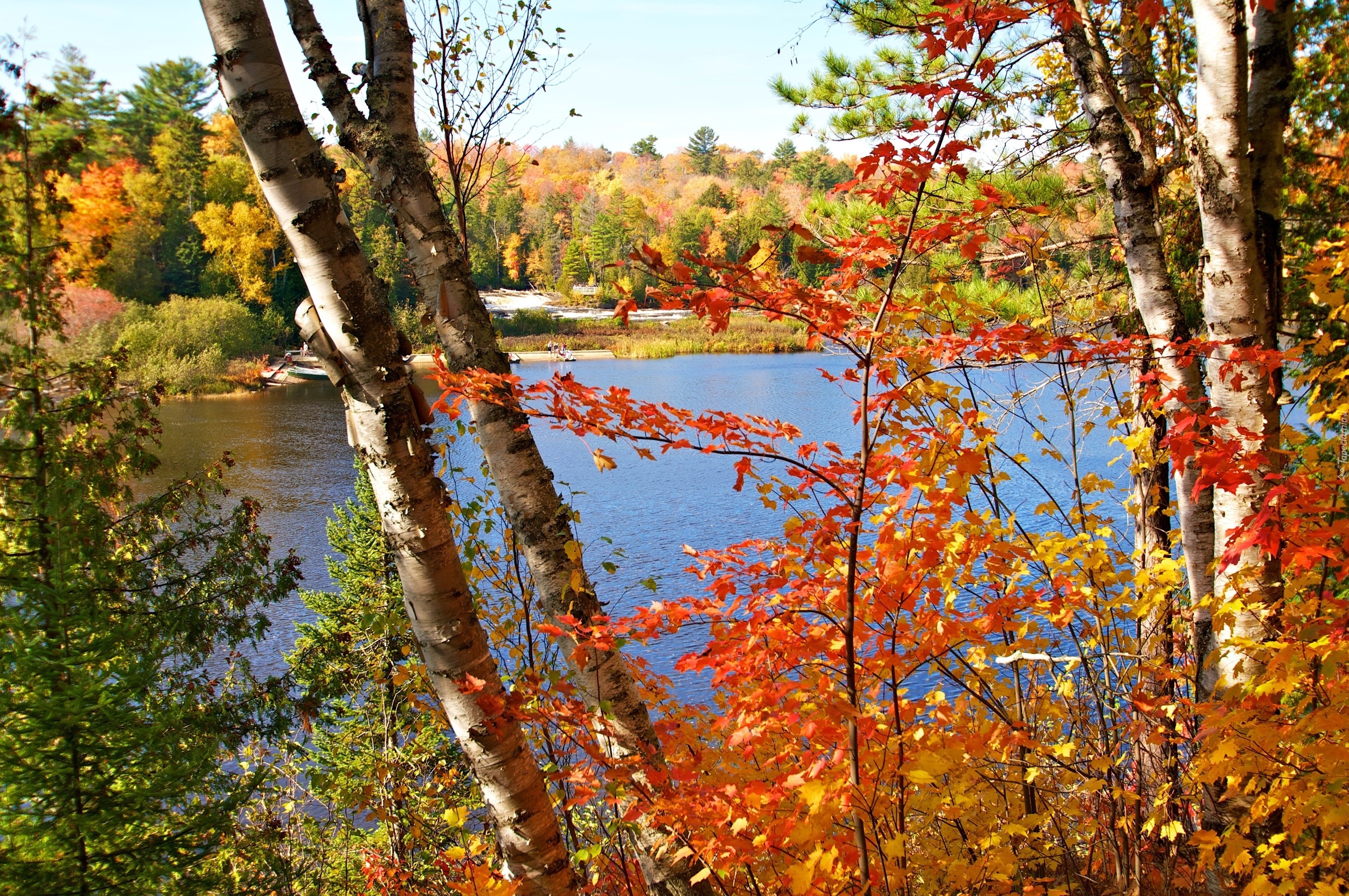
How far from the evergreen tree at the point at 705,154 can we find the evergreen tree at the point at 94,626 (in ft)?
218

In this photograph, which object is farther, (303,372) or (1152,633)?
(303,372)

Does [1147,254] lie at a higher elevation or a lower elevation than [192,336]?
lower

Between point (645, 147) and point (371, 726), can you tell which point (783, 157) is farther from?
point (371, 726)

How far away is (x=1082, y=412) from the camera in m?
5.04

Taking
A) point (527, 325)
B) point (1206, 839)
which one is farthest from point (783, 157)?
point (1206, 839)

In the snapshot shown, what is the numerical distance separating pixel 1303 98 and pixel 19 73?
307 inches

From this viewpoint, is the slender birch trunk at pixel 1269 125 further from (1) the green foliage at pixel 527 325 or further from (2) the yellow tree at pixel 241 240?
(1) the green foliage at pixel 527 325

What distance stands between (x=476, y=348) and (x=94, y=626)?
160cm

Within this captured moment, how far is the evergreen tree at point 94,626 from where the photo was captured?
6.52 feet

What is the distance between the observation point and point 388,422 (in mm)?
1602

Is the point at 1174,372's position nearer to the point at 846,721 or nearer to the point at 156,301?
the point at 846,721

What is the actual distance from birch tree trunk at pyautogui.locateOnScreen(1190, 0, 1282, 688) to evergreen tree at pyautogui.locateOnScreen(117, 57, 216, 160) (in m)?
39.5

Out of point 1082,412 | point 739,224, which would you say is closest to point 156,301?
point 739,224

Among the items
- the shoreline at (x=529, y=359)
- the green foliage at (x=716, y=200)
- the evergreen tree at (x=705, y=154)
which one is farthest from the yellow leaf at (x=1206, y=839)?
the evergreen tree at (x=705, y=154)
